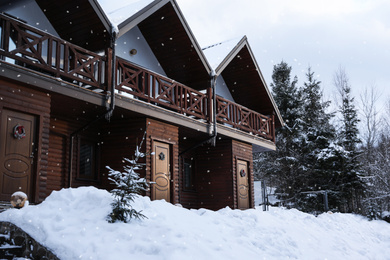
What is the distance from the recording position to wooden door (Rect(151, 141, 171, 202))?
1234 centimetres

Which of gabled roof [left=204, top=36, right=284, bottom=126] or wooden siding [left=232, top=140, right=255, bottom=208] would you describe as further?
gabled roof [left=204, top=36, right=284, bottom=126]

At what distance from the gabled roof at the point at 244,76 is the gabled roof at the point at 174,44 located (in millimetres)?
1221

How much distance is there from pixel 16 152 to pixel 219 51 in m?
9.45

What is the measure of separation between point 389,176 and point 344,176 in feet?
9.92

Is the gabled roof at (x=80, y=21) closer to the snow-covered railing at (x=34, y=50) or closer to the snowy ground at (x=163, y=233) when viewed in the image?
the snow-covered railing at (x=34, y=50)

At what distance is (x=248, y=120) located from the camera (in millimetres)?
16766

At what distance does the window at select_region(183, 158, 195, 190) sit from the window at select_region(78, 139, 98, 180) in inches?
174

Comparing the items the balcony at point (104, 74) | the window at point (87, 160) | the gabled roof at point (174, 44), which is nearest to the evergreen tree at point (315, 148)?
the balcony at point (104, 74)

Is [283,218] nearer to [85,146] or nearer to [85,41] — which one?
[85,146]

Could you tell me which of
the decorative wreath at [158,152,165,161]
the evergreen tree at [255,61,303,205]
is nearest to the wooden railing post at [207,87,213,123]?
the decorative wreath at [158,152,165,161]

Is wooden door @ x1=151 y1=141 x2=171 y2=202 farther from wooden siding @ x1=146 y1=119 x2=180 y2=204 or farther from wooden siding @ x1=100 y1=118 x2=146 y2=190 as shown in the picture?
wooden siding @ x1=100 y1=118 x2=146 y2=190

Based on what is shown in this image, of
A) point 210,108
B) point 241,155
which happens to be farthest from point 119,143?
point 241,155

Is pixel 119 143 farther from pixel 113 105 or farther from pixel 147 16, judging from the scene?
pixel 147 16

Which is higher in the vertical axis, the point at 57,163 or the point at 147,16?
the point at 147,16
